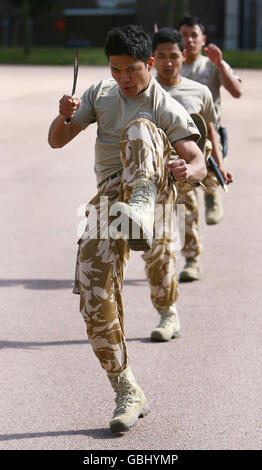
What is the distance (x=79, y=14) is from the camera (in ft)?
281

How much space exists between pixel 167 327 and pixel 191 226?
1.83m

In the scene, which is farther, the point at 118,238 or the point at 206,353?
the point at 206,353

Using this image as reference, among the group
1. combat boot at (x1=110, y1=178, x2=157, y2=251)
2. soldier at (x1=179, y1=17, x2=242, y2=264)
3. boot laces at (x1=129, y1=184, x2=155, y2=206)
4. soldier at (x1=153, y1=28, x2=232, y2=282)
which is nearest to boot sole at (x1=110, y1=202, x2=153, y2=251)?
combat boot at (x1=110, y1=178, x2=157, y2=251)

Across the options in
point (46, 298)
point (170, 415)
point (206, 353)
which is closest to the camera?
point (170, 415)

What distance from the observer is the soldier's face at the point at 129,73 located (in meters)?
4.63

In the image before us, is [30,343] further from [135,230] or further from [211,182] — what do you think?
[211,182]

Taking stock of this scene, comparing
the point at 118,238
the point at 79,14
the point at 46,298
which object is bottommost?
the point at 79,14

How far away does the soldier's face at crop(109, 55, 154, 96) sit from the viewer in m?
4.63

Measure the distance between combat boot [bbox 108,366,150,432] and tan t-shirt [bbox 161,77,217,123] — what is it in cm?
234

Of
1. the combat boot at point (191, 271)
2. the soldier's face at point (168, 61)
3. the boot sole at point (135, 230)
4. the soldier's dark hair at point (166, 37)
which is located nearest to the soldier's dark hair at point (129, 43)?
the boot sole at point (135, 230)
